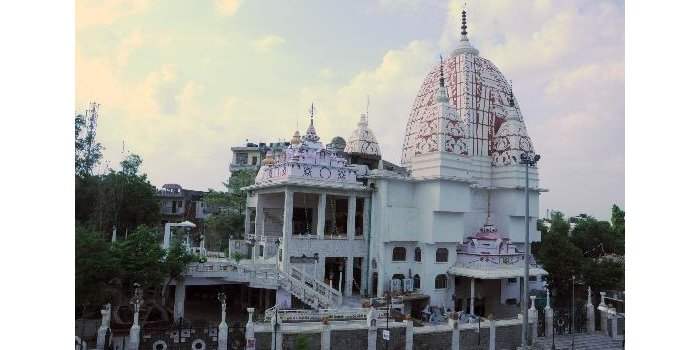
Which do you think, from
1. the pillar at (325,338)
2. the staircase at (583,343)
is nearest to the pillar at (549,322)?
the staircase at (583,343)

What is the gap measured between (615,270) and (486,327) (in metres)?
12.2

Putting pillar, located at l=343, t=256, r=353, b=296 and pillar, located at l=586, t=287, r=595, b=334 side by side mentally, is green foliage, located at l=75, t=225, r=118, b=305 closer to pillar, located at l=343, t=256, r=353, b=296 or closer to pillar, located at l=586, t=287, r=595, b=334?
pillar, located at l=343, t=256, r=353, b=296

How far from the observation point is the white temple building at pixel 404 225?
23.2 metres

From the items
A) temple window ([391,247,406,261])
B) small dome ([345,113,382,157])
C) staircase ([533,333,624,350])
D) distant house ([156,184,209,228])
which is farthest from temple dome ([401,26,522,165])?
distant house ([156,184,209,228])

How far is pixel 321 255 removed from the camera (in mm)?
23656

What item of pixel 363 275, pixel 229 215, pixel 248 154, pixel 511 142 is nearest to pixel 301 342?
pixel 363 275

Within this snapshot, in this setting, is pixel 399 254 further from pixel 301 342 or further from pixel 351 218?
pixel 301 342

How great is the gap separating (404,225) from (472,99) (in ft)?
32.0

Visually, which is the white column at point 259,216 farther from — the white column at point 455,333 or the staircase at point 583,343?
the staircase at point 583,343

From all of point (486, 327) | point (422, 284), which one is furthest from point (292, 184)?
point (486, 327)

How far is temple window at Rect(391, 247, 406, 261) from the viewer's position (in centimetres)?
2464

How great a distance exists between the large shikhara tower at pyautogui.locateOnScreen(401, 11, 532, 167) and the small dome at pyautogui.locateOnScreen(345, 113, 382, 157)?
3.12 meters

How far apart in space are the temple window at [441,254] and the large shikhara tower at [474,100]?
538 cm

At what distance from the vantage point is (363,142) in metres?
33.1
